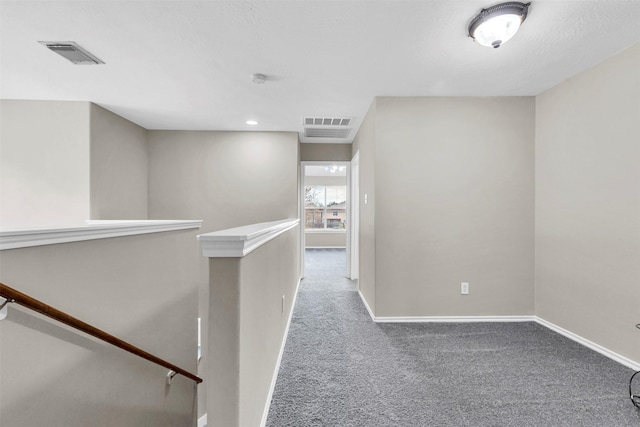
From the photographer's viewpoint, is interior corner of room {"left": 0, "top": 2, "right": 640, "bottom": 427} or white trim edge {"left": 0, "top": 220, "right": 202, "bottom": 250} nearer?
white trim edge {"left": 0, "top": 220, "right": 202, "bottom": 250}

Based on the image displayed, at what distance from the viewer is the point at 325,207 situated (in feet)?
29.3

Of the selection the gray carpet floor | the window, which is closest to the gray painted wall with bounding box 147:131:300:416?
the gray carpet floor

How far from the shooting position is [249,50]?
214 cm

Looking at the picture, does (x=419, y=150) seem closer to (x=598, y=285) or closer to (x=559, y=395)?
(x=598, y=285)

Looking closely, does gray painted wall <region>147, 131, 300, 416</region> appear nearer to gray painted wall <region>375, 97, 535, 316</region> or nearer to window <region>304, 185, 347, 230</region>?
gray painted wall <region>375, 97, 535, 316</region>

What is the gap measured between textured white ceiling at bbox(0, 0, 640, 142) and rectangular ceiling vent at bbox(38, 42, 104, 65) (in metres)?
0.08

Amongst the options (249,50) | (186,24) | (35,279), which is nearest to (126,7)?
(186,24)

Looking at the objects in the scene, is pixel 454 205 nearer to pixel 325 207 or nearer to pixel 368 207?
pixel 368 207

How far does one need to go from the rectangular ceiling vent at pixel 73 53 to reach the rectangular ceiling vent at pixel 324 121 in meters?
2.21

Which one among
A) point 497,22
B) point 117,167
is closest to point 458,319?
point 497,22

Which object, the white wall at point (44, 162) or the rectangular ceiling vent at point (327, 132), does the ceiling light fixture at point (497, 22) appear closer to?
the rectangular ceiling vent at point (327, 132)

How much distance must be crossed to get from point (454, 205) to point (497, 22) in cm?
169

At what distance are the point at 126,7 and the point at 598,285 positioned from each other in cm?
399

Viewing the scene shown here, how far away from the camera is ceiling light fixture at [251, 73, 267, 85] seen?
2515 mm
